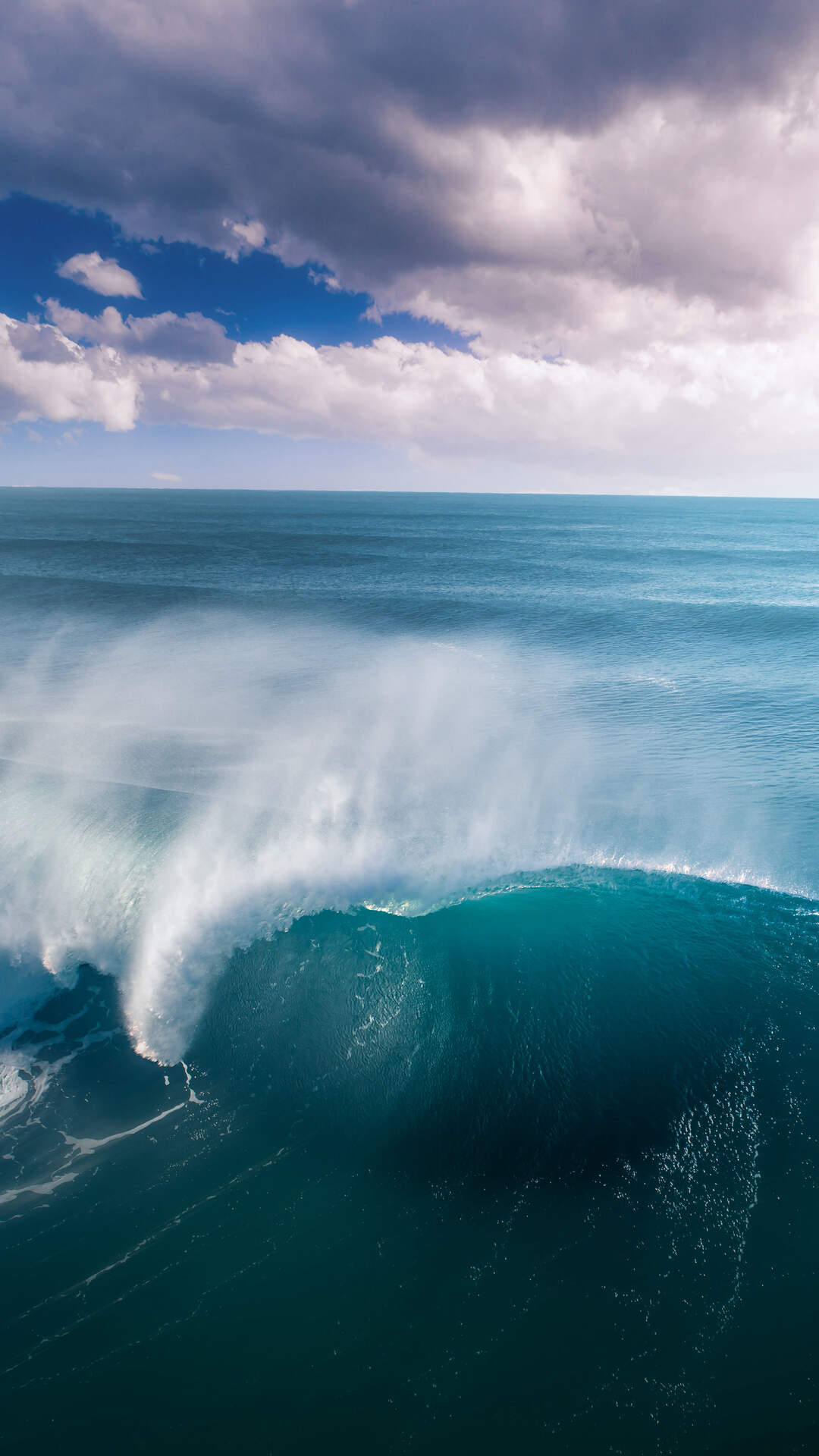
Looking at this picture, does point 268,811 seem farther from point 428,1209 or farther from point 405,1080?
point 428,1209

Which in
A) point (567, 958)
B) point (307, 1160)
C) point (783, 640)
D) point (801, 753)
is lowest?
point (307, 1160)

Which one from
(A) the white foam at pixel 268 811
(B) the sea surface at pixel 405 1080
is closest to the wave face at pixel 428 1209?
(B) the sea surface at pixel 405 1080

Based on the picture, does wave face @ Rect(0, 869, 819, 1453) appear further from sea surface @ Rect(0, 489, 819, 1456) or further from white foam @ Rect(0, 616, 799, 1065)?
white foam @ Rect(0, 616, 799, 1065)

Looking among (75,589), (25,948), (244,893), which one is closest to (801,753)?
(244,893)

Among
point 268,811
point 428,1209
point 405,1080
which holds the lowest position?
point 428,1209

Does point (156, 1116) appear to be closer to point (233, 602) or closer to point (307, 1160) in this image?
point (307, 1160)

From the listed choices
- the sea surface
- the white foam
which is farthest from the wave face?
the white foam

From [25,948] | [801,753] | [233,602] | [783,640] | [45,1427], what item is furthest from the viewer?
[233,602]

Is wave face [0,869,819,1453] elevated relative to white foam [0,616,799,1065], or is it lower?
lower

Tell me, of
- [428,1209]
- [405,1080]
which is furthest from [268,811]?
[428,1209]
